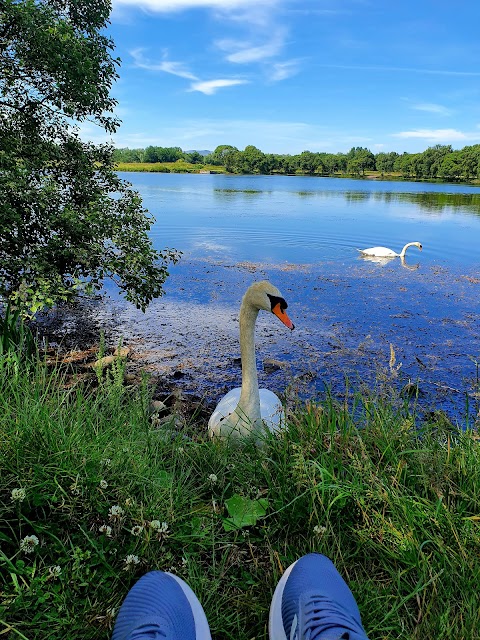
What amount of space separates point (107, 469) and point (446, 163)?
3858 inches

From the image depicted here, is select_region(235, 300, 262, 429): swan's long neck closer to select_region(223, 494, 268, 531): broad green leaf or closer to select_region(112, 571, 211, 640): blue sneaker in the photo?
select_region(223, 494, 268, 531): broad green leaf

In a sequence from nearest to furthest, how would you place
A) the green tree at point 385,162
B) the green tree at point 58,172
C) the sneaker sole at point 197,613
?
the sneaker sole at point 197,613 → the green tree at point 58,172 → the green tree at point 385,162

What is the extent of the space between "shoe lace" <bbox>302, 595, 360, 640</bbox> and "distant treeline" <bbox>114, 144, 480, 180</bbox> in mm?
88300

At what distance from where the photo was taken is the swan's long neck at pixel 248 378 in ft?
12.3

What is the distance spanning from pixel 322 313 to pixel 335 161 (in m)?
104

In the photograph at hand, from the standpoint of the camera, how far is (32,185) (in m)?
5.90

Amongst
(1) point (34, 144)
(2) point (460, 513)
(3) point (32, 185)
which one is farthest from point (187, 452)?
(1) point (34, 144)

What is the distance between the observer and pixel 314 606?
1805mm

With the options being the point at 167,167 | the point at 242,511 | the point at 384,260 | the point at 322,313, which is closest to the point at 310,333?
the point at 322,313

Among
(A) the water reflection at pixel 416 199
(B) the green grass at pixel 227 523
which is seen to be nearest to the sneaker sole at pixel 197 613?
(B) the green grass at pixel 227 523

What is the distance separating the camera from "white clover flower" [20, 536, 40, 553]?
1.91 meters

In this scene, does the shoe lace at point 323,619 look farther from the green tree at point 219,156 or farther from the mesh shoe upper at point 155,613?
the green tree at point 219,156

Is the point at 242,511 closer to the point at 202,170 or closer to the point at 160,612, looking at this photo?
the point at 160,612

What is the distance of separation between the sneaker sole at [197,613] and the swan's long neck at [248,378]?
147 cm
